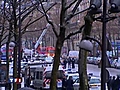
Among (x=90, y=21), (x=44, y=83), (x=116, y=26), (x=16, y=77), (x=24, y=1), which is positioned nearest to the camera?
(x=90, y=21)

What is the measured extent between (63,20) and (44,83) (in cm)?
1479

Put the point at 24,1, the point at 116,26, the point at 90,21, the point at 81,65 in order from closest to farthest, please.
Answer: the point at 90,21, the point at 81,65, the point at 24,1, the point at 116,26

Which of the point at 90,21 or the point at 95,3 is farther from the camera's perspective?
the point at 90,21

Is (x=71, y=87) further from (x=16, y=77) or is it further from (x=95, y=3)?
(x=95, y=3)

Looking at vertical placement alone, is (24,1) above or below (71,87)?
above

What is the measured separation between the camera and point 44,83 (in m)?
28.5

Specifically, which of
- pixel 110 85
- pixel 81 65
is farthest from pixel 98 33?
pixel 81 65

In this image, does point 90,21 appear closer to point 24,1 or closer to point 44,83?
point 24,1

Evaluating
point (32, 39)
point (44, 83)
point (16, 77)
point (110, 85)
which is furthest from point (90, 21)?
point (32, 39)

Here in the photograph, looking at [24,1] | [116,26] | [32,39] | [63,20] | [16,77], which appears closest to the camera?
[63,20]

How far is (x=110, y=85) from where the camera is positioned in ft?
81.9

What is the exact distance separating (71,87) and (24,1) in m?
5.53

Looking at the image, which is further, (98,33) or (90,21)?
(98,33)

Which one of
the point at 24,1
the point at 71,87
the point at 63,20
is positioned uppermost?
the point at 24,1
